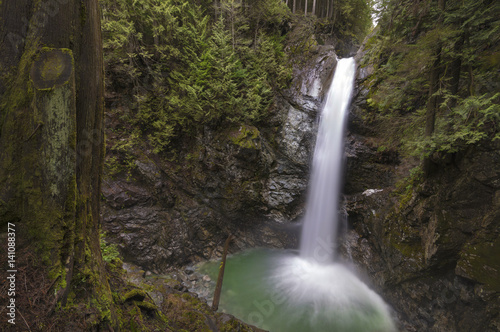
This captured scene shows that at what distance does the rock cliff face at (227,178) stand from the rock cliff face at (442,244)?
14.0ft

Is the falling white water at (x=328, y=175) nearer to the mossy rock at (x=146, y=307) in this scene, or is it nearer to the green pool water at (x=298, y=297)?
the green pool water at (x=298, y=297)

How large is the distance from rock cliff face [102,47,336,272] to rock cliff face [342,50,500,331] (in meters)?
4.26

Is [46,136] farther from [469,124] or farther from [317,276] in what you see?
[317,276]

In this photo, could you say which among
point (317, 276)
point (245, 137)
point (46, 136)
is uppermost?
point (245, 137)

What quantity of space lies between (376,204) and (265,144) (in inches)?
229

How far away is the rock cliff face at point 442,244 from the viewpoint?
4.55 meters

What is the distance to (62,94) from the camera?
2.04 metres

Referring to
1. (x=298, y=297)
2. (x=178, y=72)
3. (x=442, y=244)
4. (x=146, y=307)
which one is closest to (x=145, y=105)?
(x=178, y=72)

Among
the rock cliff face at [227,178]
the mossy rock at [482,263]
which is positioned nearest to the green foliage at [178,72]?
the rock cliff face at [227,178]

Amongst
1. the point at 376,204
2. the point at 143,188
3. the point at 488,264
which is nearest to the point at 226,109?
the point at 143,188

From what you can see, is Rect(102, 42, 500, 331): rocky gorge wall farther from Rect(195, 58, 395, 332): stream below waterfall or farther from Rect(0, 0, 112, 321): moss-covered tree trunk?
Rect(0, 0, 112, 321): moss-covered tree trunk

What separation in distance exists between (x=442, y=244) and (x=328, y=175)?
18.2 feet

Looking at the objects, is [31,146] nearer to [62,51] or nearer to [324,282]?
[62,51]

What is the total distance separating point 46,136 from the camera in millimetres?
2010
